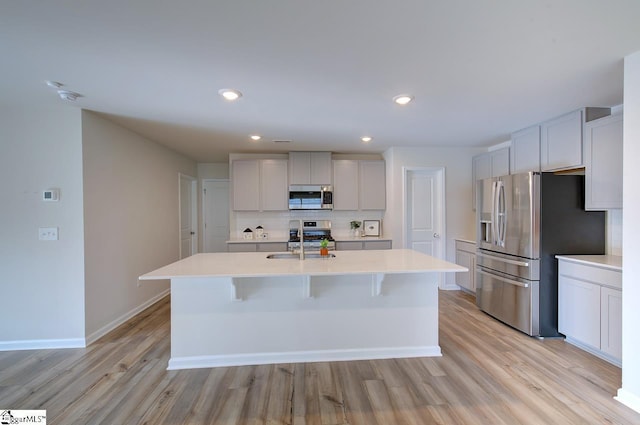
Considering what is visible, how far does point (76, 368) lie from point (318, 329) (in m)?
2.14

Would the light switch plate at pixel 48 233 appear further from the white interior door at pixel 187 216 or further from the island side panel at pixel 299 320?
the white interior door at pixel 187 216

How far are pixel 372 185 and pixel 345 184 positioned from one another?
19.0 inches

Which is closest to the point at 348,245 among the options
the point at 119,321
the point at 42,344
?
the point at 119,321

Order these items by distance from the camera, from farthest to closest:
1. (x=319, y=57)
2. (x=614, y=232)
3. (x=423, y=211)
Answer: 1. (x=423, y=211)
2. (x=614, y=232)
3. (x=319, y=57)

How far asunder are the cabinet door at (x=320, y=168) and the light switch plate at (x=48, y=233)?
3269mm

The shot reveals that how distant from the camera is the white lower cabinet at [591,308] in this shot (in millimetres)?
2352

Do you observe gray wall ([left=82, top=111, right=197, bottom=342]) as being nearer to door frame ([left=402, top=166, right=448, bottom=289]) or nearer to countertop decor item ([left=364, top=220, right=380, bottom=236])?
countertop decor item ([left=364, top=220, right=380, bottom=236])

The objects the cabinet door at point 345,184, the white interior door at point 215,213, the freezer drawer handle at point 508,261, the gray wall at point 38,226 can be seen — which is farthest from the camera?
the white interior door at point 215,213

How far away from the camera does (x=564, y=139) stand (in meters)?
2.99

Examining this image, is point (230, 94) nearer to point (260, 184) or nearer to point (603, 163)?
point (260, 184)

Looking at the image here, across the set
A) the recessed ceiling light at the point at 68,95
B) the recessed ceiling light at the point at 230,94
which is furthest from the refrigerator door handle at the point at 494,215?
the recessed ceiling light at the point at 68,95

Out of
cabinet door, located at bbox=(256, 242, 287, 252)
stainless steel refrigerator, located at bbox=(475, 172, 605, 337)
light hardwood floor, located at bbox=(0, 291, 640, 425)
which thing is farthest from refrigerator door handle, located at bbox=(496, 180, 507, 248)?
cabinet door, located at bbox=(256, 242, 287, 252)

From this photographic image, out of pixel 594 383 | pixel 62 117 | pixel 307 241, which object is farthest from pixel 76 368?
pixel 594 383

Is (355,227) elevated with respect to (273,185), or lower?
lower
